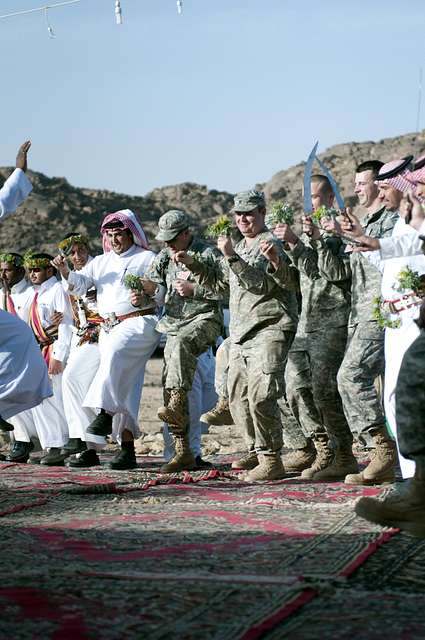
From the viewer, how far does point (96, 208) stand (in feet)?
187

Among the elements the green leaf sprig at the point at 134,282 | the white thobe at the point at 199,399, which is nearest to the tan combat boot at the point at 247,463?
the white thobe at the point at 199,399

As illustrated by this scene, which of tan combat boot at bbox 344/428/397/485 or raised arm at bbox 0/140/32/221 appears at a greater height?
raised arm at bbox 0/140/32/221

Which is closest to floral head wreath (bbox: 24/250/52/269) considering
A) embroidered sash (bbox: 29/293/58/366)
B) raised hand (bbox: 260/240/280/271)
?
embroidered sash (bbox: 29/293/58/366)

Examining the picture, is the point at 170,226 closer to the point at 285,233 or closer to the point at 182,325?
the point at 182,325

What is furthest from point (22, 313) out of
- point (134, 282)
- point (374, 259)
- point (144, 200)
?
point (144, 200)

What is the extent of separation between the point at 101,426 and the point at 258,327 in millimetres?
1989

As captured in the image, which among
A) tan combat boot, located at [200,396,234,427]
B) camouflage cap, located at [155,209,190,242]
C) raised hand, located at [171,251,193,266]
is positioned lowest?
tan combat boot, located at [200,396,234,427]

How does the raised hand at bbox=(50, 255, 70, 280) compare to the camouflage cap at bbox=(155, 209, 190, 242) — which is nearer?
the camouflage cap at bbox=(155, 209, 190, 242)

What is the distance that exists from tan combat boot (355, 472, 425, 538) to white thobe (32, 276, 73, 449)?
258 inches

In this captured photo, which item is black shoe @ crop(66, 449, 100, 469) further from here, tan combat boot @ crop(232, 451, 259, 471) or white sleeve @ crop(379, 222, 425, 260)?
white sleeve @ crop(379, 222, 425, 260)

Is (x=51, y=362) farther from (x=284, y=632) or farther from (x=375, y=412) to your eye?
(x=284, y=632)

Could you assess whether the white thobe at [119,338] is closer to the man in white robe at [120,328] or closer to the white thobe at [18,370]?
the man in white robe at [120,328]

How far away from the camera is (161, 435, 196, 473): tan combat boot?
10.3 m

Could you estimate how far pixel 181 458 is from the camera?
10359 millimetres
